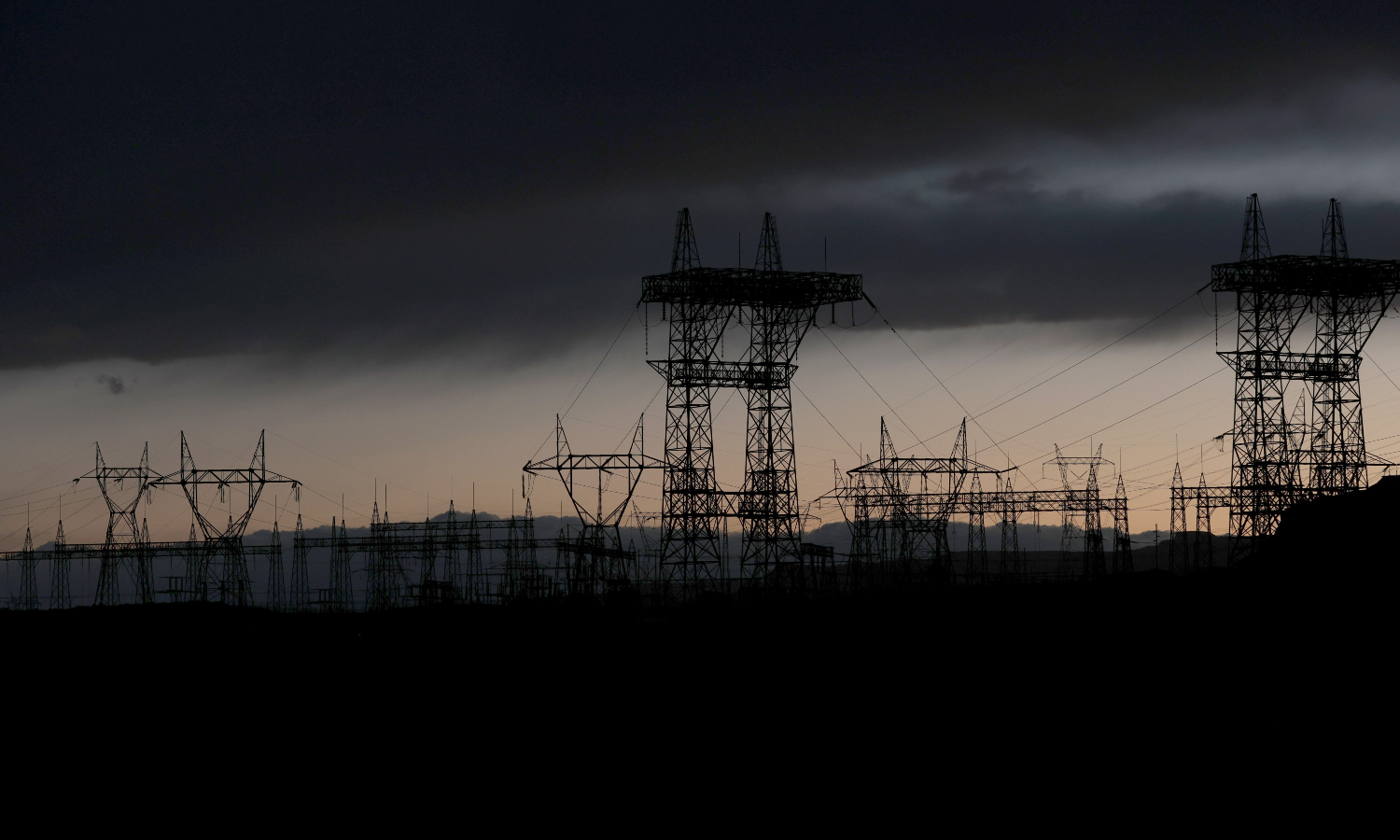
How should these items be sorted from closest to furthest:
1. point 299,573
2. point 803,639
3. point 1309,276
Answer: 1. point 803,639
2. point 1309,276
3. point 299,573

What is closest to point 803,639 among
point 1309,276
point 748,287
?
point 748,287

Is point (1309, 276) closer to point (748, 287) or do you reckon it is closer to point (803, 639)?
point (748, 287)

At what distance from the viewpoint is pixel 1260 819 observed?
3591cm

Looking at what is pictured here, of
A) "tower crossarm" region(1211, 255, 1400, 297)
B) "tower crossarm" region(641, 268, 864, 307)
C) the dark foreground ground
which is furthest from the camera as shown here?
"tower crossarm" region(1211, 255, 1400, 297)

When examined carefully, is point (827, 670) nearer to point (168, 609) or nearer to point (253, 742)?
point (253, 742)

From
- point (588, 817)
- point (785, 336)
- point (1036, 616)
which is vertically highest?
point (785, 336)

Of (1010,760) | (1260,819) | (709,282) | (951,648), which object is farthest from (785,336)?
(1260,819)

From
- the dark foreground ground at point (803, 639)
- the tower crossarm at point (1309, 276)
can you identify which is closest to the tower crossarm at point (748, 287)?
the dark foreground ground at point (803, 639)

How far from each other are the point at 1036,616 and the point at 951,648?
5.98m

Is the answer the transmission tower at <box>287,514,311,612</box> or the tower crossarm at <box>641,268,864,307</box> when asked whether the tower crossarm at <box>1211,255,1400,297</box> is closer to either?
the tower crossarm at <box>641,268,864,307</box>

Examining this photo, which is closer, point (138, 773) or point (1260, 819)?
point (1260, 819)

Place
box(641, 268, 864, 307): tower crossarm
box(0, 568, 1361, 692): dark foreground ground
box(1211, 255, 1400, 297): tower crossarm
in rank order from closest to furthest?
box(0, 568, 1361, 692): dark foreground ground < box(641, 268, 864, 307): tower crossarm < box(1211, 255, 1400, 297): tower crossarm

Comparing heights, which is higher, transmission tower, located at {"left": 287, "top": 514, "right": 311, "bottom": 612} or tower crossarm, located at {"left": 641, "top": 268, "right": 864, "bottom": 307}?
tower crossarm, located at {"left": 641, "top": 268, "right": 864, "bottom": 307}

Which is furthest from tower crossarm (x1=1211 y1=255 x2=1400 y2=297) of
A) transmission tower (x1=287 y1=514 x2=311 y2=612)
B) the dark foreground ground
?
transmission tower (x1=287 y1=514 x2=311 y2=612)
